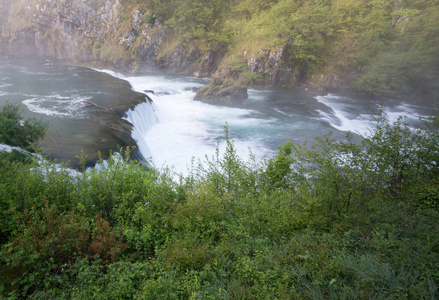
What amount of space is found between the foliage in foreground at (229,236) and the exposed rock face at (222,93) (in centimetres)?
2055

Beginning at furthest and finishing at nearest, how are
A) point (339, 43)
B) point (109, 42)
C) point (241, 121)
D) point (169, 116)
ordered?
point (109, 42)
point (339, 43)
point (169, 116)
point (241, 121)

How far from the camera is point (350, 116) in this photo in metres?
24.1

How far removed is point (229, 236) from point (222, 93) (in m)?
23.2

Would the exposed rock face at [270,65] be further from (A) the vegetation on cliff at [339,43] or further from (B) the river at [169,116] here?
(B) the river at [169,116]

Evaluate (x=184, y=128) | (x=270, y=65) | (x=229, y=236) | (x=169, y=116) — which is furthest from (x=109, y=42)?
(x=229, y=236)

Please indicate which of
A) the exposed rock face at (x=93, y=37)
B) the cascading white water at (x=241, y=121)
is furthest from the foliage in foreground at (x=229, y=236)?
the exposed rock face at (x=93, y=37)

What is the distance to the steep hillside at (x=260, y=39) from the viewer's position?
97.4 feet

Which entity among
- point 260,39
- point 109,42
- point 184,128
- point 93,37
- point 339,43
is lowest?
point 184,128

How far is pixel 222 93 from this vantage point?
27.1 m

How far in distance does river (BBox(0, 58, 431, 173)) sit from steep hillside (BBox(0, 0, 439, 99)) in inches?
158

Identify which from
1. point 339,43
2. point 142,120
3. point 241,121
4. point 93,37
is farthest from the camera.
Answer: point 93,37

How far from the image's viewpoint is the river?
14352mm

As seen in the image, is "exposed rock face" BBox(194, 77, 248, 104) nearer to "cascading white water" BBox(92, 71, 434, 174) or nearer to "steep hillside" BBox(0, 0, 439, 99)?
"cascading white water" BBox(92, 71, 434, 174)

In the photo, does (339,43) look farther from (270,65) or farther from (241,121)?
(241,121)
